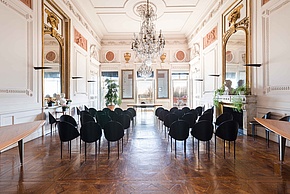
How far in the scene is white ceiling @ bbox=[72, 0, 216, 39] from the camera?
8.06 meters

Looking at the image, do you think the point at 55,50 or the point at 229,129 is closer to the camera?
the point at 229,129

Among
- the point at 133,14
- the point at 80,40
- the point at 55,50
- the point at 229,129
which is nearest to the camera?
the point at 229,129

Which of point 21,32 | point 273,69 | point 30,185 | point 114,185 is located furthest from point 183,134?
point 21,32

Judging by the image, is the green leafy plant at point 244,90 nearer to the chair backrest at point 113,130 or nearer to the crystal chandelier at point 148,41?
the crystal chandelier at point 148,41

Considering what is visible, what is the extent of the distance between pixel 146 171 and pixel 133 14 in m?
7.69

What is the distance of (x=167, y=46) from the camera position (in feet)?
42.0

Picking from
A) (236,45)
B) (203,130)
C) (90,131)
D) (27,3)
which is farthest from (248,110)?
(27,3)

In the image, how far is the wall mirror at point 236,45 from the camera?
19.8 feet

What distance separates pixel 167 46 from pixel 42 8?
326 inches

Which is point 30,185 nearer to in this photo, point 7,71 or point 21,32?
point 7,71

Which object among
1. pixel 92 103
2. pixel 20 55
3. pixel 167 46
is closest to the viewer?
pixel 20 55

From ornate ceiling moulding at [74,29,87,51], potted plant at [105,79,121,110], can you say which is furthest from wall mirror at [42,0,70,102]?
potted plant at [105,79,121,110]

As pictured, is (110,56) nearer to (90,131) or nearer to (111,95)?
(111,95)

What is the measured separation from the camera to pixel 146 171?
124 inches
